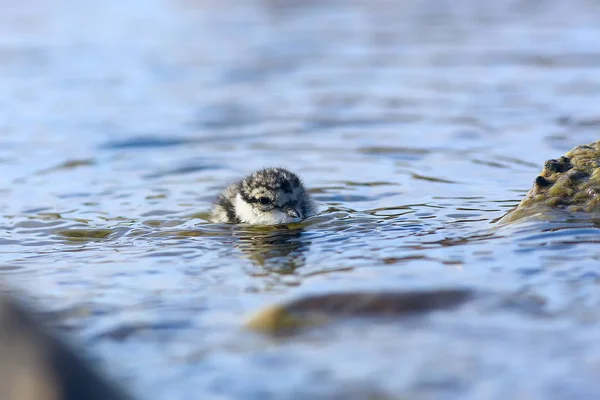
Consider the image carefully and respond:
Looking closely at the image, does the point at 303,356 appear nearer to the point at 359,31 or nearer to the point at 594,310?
the point at 594,310

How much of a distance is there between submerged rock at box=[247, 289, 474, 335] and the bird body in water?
2.74 metres

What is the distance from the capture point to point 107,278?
6.09m

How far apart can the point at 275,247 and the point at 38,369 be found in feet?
13.2

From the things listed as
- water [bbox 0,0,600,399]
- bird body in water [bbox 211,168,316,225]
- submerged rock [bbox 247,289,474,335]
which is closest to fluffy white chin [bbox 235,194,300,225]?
bird body in water [bbox 211,168,316,225]

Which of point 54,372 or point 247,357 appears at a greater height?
point 54,372

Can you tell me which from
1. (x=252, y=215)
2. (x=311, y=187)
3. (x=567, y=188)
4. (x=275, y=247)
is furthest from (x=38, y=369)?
(x=311, y=187)

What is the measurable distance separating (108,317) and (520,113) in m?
7.47

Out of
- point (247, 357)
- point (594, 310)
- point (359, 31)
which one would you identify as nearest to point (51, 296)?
point (247, 357)

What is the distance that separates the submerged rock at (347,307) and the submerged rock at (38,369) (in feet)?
5.30

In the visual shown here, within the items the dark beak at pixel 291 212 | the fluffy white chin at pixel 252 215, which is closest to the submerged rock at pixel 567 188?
the dark beak at pixel 291 212

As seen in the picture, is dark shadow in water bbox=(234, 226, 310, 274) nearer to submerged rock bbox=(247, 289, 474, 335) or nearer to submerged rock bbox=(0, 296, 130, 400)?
submerged rock bbox=(247, 289, 474, 335)

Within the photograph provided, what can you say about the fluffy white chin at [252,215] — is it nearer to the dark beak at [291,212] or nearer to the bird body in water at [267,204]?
the bird body in water at [267,204]

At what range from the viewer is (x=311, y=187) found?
9.29m

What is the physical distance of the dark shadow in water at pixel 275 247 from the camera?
648 cm
